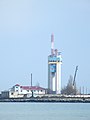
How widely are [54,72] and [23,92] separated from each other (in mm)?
8690

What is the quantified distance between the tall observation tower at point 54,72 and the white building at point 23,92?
6.45 feet

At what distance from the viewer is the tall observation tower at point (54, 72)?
11831 centimetres

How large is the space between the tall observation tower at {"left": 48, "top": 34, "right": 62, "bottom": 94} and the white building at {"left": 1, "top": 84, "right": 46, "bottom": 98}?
1.96 m

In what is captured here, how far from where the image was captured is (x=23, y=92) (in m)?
114

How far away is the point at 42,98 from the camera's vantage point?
9981 centimetres

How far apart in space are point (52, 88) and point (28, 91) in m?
5.79

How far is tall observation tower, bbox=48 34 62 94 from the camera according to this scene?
11831cm
